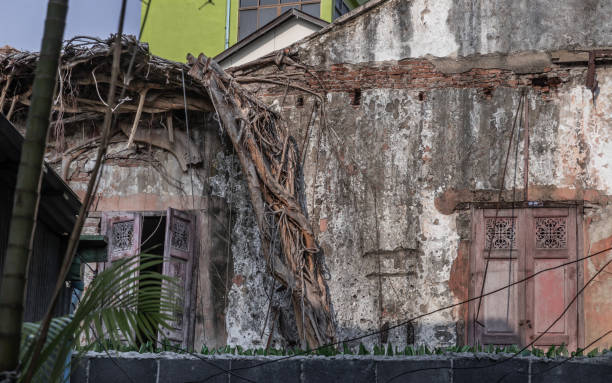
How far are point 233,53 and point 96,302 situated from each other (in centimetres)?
868

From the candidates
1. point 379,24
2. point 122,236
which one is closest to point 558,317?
point 379,24

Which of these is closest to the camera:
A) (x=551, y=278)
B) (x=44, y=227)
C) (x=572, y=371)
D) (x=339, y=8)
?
(x=572, y=371)

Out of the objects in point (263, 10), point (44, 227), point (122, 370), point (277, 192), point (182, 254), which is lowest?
point (122, 370)

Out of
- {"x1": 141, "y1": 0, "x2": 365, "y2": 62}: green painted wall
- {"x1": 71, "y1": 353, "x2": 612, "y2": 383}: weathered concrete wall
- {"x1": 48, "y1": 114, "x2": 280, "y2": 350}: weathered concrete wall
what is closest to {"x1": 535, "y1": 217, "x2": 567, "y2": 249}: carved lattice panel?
{"x1": 48, "y1": 114, "x2": 280, "y2": 350}: weathered concrete wall

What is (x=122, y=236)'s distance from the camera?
9.58m

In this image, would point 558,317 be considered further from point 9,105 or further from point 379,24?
point 9,105

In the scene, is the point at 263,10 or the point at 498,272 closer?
the point at 498,272

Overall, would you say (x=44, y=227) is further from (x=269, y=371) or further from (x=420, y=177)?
(x=420, y=177)

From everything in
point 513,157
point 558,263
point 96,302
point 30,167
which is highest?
point 513,157

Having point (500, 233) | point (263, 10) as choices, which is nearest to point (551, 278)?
point (500, 233)

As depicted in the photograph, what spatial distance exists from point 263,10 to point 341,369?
31.2 ft

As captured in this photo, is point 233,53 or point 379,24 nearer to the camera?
point 379,24

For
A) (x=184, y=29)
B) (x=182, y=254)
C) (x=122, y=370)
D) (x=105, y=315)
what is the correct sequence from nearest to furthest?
(x=105, y=315) < (x=122, y=370) < (x=182, y=254) < (x=184, y=29)

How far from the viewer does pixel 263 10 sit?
14.5 m
